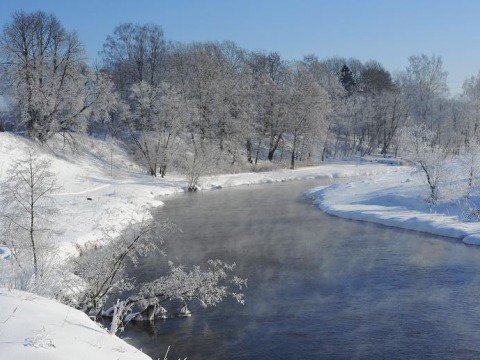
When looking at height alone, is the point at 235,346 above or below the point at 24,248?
below

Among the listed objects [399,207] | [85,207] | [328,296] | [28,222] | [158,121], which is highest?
[158,121]

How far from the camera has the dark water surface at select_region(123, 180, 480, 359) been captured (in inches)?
467

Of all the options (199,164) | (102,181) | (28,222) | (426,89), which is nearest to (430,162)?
(199,164)

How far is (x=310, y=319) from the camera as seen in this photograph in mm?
13469

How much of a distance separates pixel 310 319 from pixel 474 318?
4.56m

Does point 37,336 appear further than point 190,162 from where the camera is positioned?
No

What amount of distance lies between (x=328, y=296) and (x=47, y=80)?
133ft

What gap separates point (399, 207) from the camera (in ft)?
101

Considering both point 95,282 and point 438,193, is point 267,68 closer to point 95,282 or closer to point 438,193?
point 438,193

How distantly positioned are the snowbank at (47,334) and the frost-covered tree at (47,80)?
40.6 meters

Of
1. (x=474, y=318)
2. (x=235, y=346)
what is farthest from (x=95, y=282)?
(x=474, y=318)

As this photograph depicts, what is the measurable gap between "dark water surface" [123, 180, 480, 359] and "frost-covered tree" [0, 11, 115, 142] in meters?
25.3

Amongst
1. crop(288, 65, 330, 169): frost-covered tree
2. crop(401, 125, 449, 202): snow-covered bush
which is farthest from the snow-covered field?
crop(288, 65, 330, 169): frost-covered tree

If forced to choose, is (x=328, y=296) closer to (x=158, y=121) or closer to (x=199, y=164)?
(x=199, y=164)
